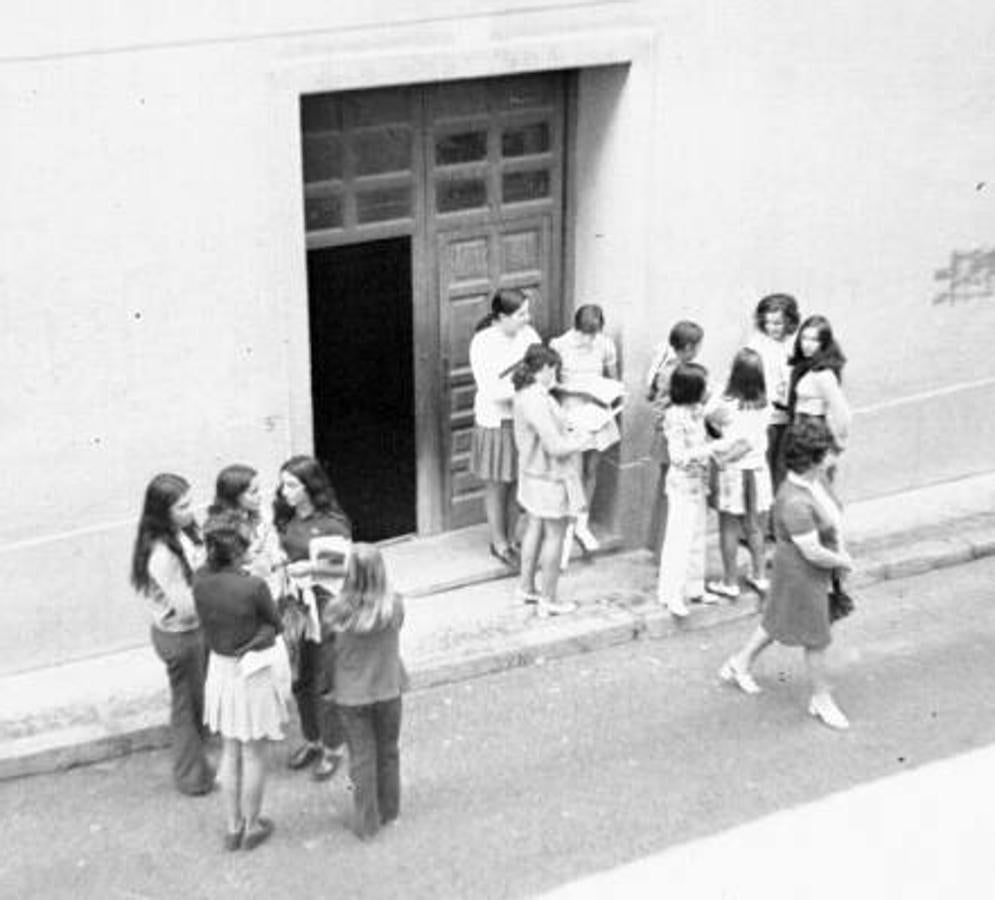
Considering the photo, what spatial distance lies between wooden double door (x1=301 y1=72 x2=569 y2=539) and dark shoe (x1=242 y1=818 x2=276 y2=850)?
2.77m

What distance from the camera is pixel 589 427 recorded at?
10344 millimetres

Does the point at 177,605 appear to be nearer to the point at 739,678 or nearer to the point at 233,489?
the point at 233,489

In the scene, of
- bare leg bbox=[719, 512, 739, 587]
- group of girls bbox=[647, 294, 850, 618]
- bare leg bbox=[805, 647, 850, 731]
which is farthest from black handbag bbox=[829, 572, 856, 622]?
bare leg bbox=[719, 512, 739, 587]

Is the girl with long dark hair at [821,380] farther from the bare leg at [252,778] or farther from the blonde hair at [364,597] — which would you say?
the bare leg at [252,778]

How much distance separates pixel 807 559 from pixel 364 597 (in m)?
2.36

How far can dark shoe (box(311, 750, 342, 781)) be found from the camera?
8.55 metres

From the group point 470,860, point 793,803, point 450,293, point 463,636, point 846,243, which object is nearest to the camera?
point 470,860

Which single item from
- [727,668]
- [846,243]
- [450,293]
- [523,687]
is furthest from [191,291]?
[846,243]

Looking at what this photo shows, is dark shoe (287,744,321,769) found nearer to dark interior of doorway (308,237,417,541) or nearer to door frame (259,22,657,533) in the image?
door frame (259,22,657,533)

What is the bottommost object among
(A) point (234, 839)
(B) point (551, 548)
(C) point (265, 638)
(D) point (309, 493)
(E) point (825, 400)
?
(A) point (234, 839)

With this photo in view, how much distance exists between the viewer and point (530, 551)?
32.6ft

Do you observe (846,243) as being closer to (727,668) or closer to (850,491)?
(850,491)

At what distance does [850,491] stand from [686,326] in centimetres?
237

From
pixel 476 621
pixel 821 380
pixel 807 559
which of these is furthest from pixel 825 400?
pixel 476 621
